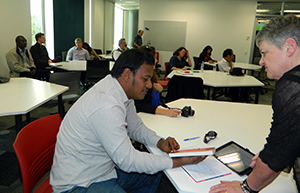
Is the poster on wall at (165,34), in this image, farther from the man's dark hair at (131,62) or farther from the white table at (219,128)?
the man's dark hair at (131,62)

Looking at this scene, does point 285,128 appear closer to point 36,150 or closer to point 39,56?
point 36,150

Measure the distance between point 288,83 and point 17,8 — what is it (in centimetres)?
665

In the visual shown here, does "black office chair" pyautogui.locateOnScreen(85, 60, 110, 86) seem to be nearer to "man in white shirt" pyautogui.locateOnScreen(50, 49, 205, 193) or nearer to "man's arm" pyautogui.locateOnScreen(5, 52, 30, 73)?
"man's arm" pyautogui.locateOnScreen(5, 52, 30, 73)

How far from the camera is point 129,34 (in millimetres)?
13266

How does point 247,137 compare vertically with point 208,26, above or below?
below

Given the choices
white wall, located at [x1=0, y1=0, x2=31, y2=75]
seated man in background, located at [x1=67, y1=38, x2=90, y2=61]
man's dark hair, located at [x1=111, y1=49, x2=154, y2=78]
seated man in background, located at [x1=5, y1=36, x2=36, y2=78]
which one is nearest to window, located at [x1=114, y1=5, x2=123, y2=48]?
seated man in background, located at [x1=67, y1=38, x2=90, y2=61]

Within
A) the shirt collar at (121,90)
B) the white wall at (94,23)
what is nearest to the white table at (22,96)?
the shirt collar at (121,90)

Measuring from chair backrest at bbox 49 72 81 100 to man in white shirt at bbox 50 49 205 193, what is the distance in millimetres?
2500

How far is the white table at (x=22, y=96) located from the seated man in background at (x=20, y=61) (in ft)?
5.10

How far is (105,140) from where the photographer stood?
1155 mm

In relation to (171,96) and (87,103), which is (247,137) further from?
(171,96)

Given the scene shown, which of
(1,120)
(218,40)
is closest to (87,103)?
(1,120)

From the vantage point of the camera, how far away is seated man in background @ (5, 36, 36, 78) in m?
4.79

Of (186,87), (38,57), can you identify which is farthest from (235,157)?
(38,57)
